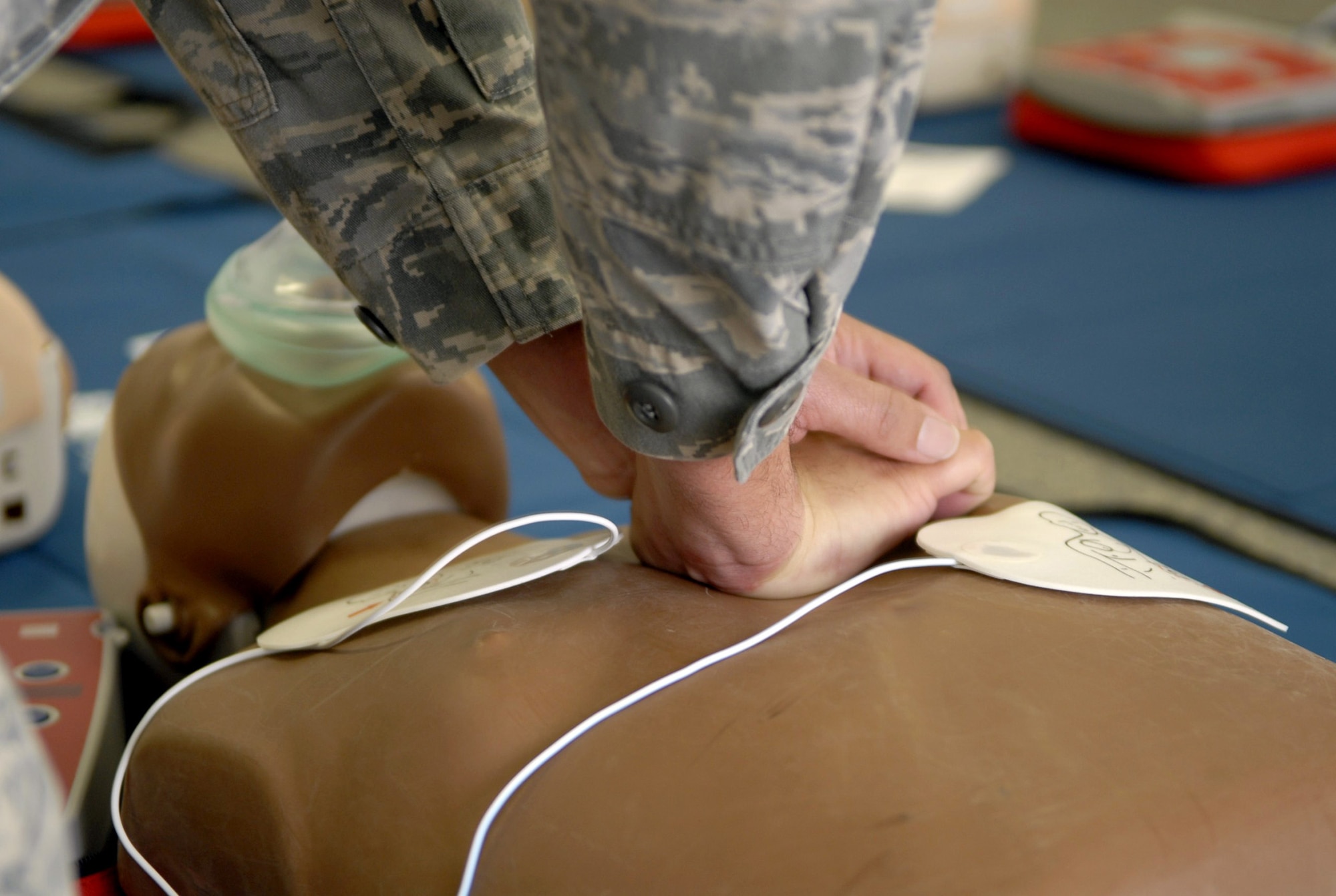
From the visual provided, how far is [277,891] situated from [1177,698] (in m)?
0.46

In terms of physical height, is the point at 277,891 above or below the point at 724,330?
below

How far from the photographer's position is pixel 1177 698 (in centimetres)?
61

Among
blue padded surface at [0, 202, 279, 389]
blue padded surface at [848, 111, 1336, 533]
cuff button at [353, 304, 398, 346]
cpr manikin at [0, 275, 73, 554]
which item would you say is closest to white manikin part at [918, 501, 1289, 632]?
cuff button at [353, 304, 398, 346]

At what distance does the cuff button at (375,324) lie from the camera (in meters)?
0.82

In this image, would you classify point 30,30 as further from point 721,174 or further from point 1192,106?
point 1192,106

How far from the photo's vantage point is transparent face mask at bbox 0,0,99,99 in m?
0.55

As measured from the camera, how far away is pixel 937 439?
78 cm

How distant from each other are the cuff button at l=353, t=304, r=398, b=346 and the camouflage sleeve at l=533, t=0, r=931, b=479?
27cm

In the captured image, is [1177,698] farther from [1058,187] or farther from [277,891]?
[1058,187]

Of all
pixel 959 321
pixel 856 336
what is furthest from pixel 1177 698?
pixel 959 321

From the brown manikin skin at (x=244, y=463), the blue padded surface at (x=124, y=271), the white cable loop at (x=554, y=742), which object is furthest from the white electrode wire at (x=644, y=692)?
the blue padded surface at (x=124, y=271)

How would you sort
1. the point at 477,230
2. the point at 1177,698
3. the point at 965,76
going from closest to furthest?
the point at 1177,698
the point at 477,230
the point at 965,76

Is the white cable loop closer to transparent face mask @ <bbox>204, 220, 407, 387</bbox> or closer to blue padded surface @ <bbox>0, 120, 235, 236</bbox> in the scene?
transparent face mask @ <bbox>204, 220, 407, 387</bbox>

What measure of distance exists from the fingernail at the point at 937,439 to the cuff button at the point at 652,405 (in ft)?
0.78
